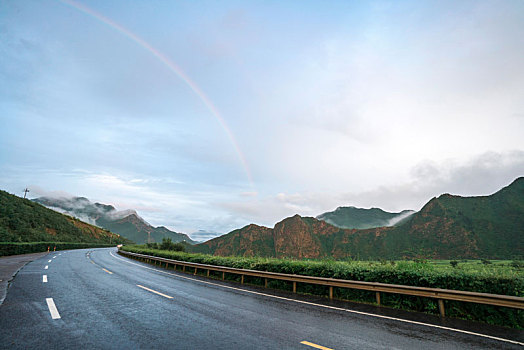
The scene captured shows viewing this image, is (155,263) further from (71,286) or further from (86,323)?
(86,323)

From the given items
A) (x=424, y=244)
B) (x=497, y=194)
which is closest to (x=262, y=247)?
(x=424, y=244)

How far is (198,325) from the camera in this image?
6602 millimetres

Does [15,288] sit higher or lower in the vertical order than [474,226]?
lower

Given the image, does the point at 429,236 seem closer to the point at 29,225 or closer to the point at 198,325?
the point at 198,325

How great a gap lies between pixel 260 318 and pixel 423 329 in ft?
13.6

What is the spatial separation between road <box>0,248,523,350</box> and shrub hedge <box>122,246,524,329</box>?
1.10 metres

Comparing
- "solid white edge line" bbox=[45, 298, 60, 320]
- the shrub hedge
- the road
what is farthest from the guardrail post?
"solid white edge line" bbox=[45, 298, 60, 320]

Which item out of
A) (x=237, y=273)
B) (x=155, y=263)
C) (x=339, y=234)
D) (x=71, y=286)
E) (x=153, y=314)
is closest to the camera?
(x=153, y=314)

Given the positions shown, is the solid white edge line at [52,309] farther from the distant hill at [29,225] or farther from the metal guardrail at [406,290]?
the distant hill at [29,225]

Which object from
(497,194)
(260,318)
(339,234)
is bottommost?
(260,318)

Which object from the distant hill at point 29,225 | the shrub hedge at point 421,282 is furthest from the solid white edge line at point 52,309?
the distant hill at point 29,225

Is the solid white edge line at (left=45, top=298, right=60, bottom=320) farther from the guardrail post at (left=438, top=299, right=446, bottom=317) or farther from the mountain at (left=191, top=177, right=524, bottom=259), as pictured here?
the mountain at (left=191, top=177, right=524, bottom=259)

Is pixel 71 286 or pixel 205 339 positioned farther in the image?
pixel 71 286

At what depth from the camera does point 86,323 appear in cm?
648
